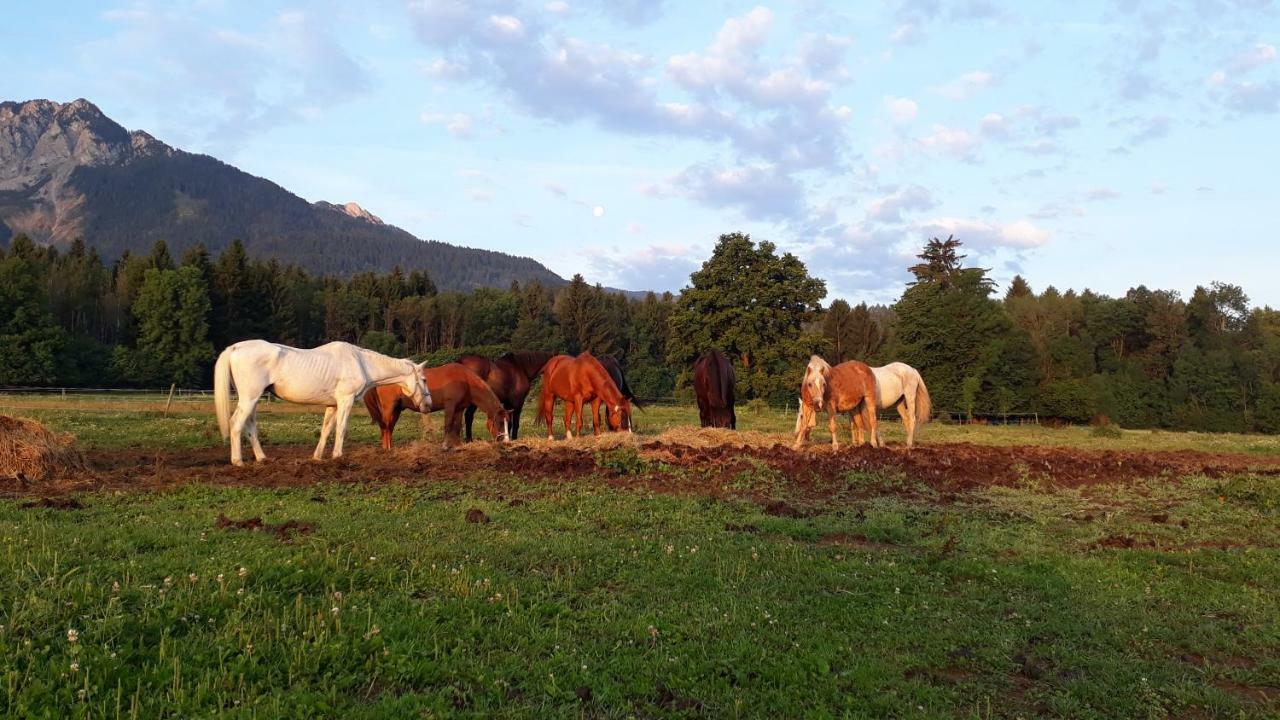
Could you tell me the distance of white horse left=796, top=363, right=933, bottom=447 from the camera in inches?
728

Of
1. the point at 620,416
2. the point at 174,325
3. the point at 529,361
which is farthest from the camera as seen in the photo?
the point at 174,325

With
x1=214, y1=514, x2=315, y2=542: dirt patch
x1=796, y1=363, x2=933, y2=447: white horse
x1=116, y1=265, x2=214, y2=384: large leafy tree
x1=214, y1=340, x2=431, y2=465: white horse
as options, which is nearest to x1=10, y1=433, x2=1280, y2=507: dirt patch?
x1=214, y1=340, x2=431, y2=465: white horse

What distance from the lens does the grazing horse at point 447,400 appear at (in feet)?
52.6

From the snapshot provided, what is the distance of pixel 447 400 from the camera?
53.6 feet

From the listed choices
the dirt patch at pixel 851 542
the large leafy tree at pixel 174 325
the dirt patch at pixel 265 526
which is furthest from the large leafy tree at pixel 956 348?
the large leafy tree at pixel 174 325

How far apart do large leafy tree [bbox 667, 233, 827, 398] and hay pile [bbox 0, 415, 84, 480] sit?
35.6 meters

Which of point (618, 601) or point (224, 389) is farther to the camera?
point (224, 389)

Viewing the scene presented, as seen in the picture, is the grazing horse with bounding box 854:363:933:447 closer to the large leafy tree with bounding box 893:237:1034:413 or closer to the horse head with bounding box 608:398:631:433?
the horse head with bounding box 608:398:631:433

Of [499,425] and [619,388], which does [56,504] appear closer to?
[499,425]

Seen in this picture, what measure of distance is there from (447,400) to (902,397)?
37.9ft

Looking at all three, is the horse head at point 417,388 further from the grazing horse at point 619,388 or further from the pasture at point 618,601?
the grazing horse at point 619,388

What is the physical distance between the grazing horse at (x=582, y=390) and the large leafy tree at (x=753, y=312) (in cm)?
2644

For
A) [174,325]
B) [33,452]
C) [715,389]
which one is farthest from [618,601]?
[174,325]

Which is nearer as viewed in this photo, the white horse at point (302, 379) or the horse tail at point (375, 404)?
the white horse at point (302, 379)
